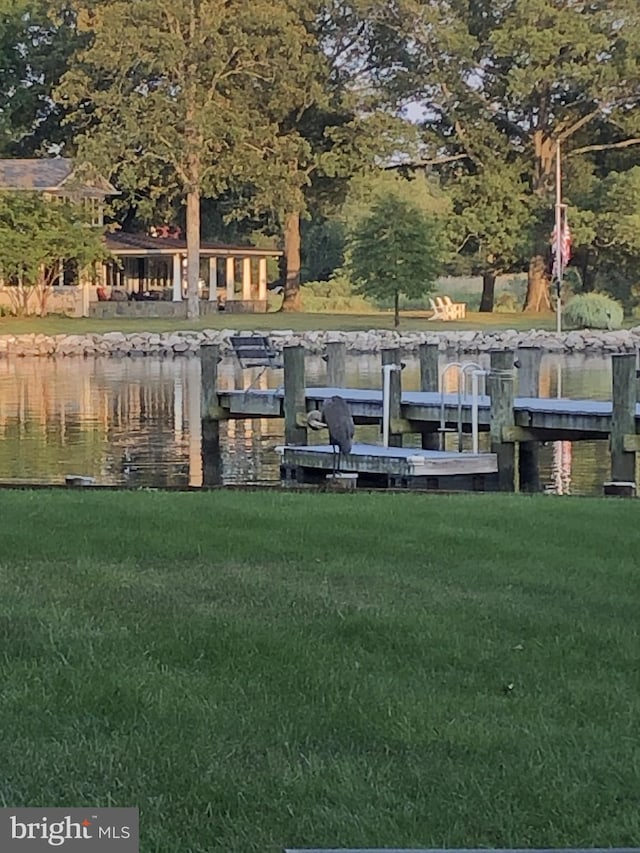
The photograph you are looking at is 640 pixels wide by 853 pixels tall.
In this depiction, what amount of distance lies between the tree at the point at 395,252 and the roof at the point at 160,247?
7.64 m

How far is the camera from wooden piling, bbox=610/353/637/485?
15.1m

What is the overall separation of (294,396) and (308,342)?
86.8 ft

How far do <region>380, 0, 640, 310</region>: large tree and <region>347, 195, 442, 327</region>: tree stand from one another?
5.56 m

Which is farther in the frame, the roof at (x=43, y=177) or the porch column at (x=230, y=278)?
the porch column at (x=230, y=278)

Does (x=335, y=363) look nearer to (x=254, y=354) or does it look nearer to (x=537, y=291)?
(x=254, y=354)

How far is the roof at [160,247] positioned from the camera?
56781 millimetres

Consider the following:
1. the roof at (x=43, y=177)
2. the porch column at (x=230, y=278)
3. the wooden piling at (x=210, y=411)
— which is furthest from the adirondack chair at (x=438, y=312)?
the wooden piling at (x=210, y=411)

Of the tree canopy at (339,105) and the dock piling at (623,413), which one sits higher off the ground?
the tree canopy at (339,105)

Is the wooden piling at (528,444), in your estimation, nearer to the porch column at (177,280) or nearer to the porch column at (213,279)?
the porch column at (177,280)

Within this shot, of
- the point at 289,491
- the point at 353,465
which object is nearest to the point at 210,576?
the point at 289,491

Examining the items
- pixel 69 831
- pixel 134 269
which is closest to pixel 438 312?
pixel 134 269

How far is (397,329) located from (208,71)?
10715 mm

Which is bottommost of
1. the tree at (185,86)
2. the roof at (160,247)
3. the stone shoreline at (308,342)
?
the stone shoreline at (308,342)

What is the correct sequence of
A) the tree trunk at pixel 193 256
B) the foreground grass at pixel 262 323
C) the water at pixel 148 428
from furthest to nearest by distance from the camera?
the tree trunk at pixel 193 256 < the foreground grass at pixel 262 323 < the water at pixel 148 428
